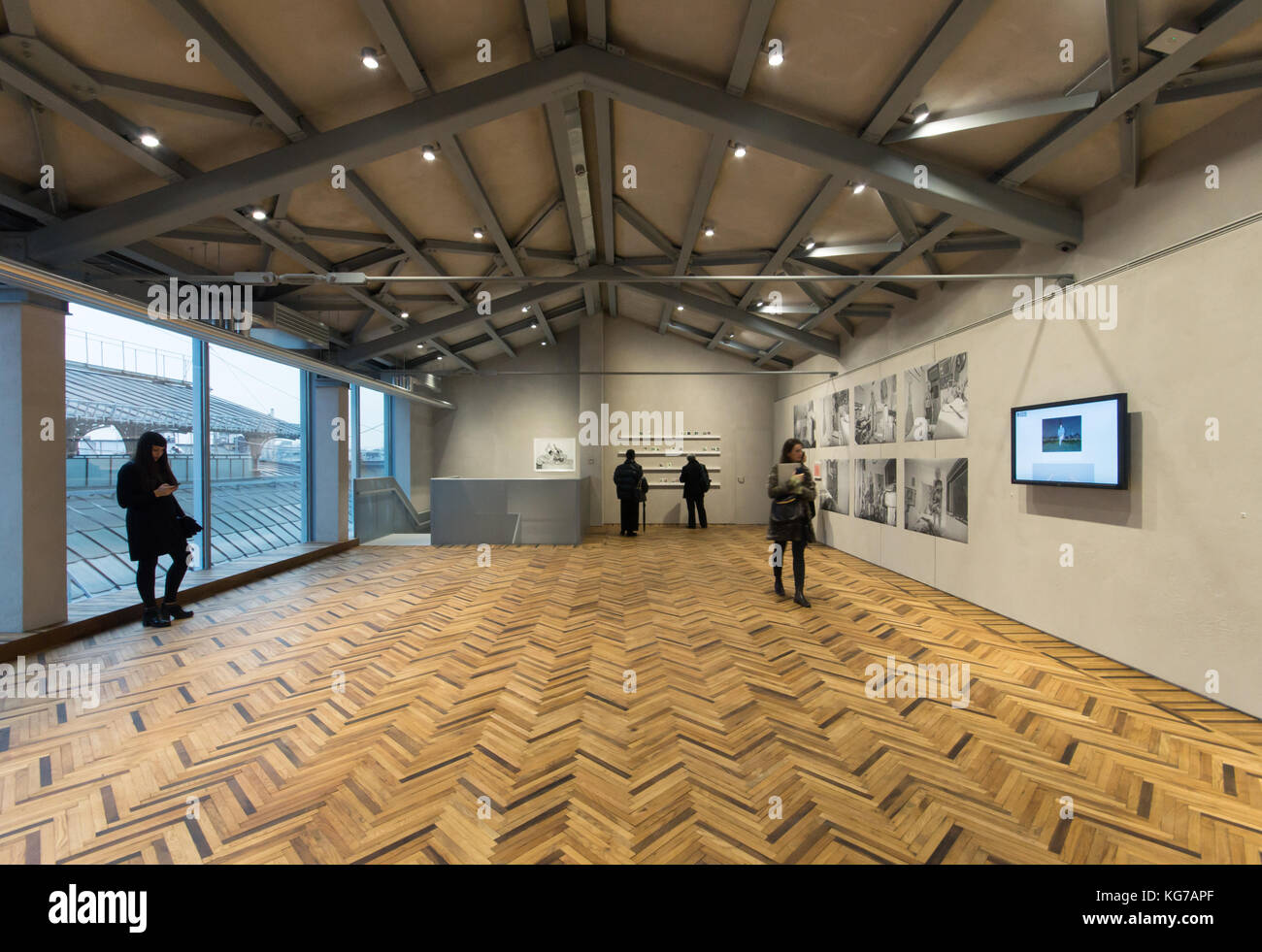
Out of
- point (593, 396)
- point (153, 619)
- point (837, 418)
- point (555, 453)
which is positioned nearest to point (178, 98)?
point (153, 619)

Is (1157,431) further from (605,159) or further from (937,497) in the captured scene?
(605,159)

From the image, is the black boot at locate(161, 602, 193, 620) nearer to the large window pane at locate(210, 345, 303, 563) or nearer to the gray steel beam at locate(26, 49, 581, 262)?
the large window pane at locate(210, 345, 303, 563)

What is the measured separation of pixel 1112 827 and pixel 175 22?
6.33 metres

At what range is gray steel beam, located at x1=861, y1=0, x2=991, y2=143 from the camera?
9.61 feet

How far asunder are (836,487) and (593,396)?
6392mm

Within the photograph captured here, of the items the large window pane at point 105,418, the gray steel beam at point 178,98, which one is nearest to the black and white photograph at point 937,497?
the gray steel beam at point 178,98

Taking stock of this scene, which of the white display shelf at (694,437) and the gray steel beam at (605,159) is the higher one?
the gray steel beam at (605,159)

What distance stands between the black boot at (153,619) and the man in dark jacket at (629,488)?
24.2ft

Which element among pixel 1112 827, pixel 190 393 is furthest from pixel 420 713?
pixel 190 393

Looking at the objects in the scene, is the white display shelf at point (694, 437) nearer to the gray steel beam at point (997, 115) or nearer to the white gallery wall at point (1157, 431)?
the white gallery wall at point (1157, 431)

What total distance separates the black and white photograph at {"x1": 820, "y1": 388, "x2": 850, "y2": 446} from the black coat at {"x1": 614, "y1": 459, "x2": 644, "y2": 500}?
12.6 feet

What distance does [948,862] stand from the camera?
6.20 ft

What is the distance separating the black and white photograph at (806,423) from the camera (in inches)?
402
